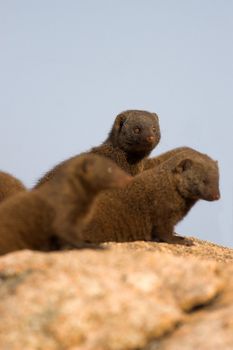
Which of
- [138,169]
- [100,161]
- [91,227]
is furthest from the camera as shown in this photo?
[138,169]

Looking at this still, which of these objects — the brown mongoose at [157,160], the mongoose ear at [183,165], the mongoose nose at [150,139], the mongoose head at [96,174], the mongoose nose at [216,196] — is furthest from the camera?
the brown mongoose at [157,160]

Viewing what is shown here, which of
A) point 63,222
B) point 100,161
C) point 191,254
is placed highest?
point 100,161

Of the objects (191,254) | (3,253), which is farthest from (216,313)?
(191,254)

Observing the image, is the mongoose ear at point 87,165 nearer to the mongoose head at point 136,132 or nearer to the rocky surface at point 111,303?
the rocky surface at point 111,303

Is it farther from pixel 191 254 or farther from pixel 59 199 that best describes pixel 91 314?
pixel 191 254

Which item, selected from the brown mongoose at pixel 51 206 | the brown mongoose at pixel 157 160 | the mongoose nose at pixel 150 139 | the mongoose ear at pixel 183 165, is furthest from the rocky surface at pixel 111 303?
the brown mongoose at pixel 157 160

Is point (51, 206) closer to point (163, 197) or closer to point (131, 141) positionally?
point (163, 197)

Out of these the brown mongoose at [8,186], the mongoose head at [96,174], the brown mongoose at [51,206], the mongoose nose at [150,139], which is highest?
the mongoose nose at [150,139]
